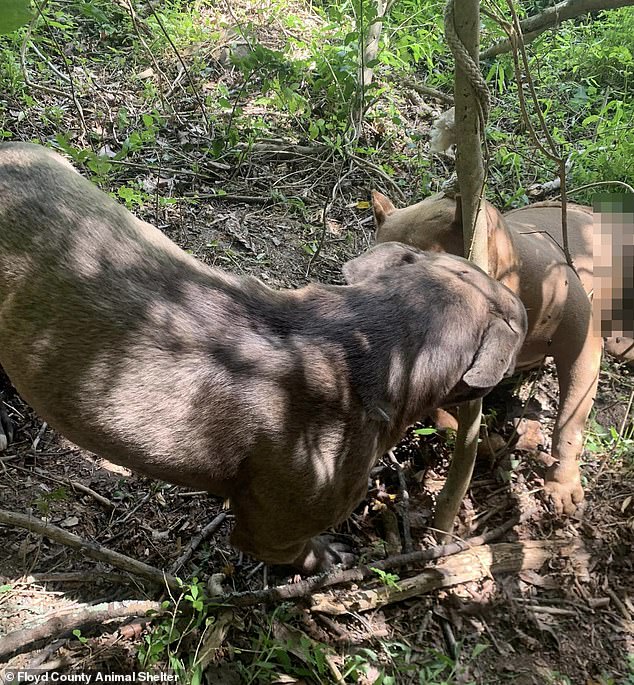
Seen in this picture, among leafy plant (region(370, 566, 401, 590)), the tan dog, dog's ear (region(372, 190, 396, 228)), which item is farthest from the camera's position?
dog's ear (region(372, 190, 396, 228))

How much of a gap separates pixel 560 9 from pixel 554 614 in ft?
11.7

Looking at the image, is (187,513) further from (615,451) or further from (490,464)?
(615,451)

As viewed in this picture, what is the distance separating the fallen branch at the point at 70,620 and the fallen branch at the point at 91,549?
14 cm

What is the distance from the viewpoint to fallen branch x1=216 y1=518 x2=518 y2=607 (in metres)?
3.13

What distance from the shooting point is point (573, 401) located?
3.88m

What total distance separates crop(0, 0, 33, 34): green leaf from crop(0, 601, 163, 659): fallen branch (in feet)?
8.76

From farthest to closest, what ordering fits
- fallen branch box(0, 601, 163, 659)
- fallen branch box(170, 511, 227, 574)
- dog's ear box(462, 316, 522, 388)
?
1. fallen branch box(170, 511, 227, 574)
2. dog's ear box(462, 316, 522, 388)
3. fallen branch box(0, 601, 163, 659)

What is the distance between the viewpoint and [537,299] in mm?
3822

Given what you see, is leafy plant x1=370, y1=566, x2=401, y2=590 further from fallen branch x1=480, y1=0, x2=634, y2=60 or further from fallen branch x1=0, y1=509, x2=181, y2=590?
fallen branch x1=480, y1=0, x2=634, y2=60

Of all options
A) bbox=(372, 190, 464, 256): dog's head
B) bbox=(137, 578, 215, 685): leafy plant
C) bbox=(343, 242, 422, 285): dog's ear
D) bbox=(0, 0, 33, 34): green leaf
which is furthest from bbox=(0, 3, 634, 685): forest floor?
bbox=(0, 0, 33, 34): green leaf

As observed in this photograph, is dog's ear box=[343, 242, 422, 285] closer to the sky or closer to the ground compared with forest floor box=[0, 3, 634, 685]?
closer to the sky

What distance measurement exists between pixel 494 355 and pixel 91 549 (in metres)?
2.10

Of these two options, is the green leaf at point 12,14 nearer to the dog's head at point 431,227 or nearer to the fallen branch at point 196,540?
the dog's head at point 431,227

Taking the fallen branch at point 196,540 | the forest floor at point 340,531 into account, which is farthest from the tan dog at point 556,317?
the fallen branch at point 196,540
